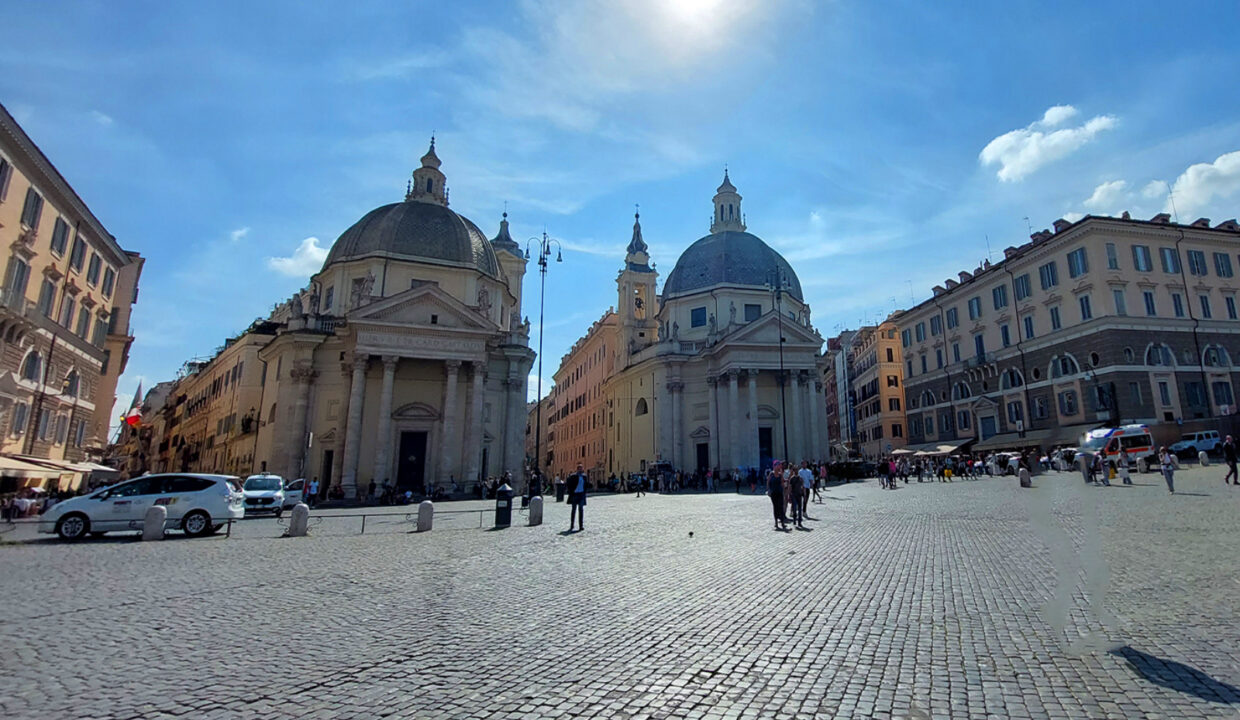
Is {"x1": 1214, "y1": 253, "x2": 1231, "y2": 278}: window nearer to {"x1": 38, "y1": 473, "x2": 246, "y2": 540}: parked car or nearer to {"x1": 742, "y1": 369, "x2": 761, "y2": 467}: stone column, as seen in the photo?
{"x1": 742, "y1": 369, "x2": 761, "y2": 467}: stone column

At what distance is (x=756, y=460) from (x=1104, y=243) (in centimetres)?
2546

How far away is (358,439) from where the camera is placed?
35906 millimetres

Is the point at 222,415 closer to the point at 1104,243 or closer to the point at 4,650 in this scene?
the point at 4,650

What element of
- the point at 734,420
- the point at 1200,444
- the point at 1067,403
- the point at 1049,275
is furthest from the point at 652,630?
the point at 1049,275

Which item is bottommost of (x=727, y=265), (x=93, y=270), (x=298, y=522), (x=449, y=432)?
(x=298, y=522)

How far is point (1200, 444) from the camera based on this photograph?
34344mm

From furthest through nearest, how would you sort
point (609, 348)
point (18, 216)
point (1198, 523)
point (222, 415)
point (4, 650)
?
point (609, 348) < point (222, 415) < point (18, 216) < point (1198, 523) < point (4, 650)

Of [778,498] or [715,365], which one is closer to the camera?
[778,498]

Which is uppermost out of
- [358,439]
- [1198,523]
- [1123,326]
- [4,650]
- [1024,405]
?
[1123,326]

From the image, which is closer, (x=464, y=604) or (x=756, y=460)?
(x=464, y=604)

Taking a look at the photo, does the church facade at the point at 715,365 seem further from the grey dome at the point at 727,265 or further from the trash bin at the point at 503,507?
the trash bin at the point at 503,507

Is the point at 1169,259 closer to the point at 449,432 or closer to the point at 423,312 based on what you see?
the point at 449,432

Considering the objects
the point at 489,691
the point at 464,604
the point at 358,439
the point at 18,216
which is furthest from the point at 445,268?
the point at 489,691

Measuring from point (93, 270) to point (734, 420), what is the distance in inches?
1546
